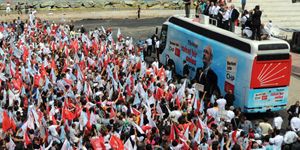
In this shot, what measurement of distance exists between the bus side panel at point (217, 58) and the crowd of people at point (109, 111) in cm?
77

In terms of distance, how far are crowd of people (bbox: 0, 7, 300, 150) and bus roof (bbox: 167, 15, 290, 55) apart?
1.86 metres

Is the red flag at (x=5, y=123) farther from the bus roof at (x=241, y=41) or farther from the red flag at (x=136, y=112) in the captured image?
the bus roof at (x=241, y=41)

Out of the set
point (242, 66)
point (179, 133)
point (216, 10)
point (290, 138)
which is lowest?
point (290, 138)

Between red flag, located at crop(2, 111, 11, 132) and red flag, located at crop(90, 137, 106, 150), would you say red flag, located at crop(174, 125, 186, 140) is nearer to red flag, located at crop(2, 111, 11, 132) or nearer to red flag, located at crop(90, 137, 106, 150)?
red flag, located at crop(90, 137, 106, 150)

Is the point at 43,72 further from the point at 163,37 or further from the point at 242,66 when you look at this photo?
the point at 163,37

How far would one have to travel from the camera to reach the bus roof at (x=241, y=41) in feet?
54.8

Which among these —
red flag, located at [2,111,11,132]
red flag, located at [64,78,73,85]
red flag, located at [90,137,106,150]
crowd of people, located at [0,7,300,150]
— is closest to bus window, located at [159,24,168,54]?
crowd of people, located at [0,7,300,150]

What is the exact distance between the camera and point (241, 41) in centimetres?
1736

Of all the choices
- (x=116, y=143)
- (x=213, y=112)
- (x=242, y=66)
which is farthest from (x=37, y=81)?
(x=242, y=66)

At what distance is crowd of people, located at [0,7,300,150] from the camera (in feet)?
38.5

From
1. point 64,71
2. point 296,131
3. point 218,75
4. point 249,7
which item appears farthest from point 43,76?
point 249,7

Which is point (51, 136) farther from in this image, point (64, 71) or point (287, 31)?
point (287, 31)

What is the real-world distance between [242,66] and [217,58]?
1.99 metres

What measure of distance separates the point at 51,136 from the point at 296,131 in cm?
669
